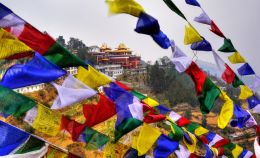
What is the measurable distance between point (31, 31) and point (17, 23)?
0.16 m

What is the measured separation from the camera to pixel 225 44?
5938mm

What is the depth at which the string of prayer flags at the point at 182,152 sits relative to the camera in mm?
6024

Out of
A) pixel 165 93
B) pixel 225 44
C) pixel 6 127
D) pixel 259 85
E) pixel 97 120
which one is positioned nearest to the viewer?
pixel 6 127

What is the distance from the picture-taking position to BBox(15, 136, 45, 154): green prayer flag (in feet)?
12.3

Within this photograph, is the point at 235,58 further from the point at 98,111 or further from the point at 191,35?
the point at 98,111

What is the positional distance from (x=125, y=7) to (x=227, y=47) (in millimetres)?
3162

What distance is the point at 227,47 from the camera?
600cm

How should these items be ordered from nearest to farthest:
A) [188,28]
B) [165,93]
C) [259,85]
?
1. [188,28]
2. [259,85]
3. [165,93]

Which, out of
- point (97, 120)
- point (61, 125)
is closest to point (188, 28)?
point (97, 120)

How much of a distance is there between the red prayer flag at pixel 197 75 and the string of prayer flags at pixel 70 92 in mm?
1725

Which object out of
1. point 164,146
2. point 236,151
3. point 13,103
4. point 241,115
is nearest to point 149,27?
point 13,103

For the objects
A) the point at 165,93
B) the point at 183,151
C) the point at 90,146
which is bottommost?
the point at 165,93

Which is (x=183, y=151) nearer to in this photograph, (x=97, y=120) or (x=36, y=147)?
(x=97, y=120)

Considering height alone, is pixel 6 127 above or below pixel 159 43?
below
